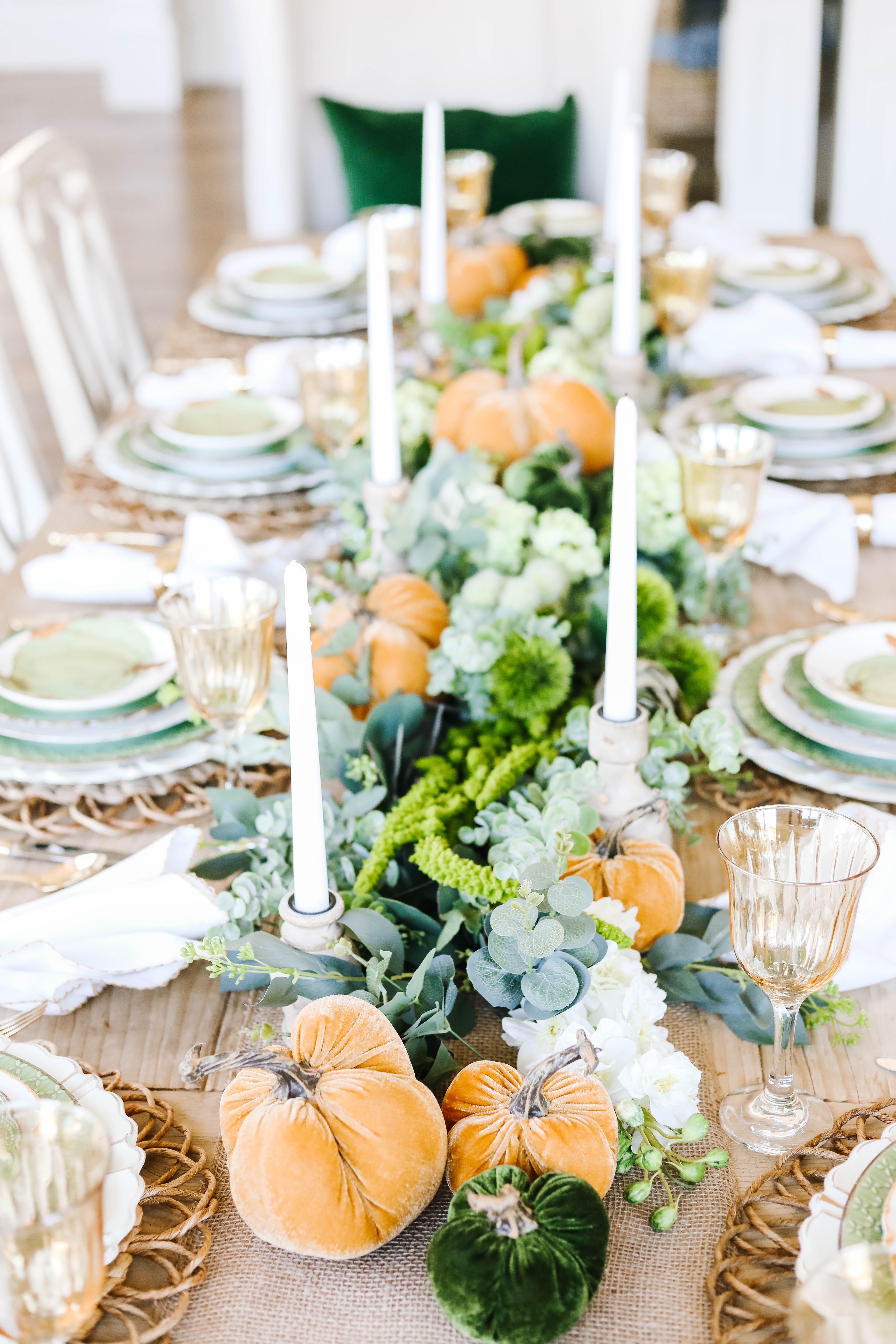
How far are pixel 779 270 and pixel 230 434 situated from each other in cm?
104

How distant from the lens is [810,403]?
5.20ft

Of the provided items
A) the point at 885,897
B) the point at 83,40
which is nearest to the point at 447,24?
the point at 885,897

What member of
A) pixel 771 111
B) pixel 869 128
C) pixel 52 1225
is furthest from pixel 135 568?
pixel 771 111

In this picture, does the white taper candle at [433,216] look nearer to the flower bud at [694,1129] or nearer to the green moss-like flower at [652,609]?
the green moss-like flower at [652,609]

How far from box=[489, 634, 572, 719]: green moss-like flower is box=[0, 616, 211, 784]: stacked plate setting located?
9.3 inches

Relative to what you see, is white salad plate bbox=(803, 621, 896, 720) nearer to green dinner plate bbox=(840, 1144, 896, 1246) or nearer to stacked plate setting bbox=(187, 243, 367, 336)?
green dinner plate bbox=(840, 1144, 896, 1246)

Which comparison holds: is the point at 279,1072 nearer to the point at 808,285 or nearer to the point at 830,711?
the point at 830,711

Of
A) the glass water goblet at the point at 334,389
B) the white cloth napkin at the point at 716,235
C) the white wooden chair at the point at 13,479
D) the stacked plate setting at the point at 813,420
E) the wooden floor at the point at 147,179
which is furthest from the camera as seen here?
the wooden floor at the point at 147,179

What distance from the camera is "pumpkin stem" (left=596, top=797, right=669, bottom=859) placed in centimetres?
77

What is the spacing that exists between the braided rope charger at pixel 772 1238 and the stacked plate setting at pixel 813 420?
93 centimetres

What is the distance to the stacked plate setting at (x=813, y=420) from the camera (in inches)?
58.1

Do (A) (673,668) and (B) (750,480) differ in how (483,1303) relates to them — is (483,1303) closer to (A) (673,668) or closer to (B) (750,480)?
(A) (673,668)

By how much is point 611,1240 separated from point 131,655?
2.17 feet

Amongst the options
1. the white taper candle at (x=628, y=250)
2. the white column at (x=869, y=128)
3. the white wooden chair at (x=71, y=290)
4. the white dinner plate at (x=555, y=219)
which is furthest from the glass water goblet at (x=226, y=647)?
the white column at (x=869, y=128)
